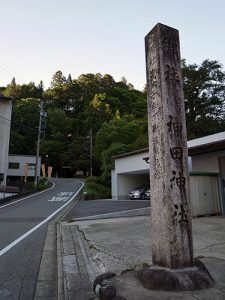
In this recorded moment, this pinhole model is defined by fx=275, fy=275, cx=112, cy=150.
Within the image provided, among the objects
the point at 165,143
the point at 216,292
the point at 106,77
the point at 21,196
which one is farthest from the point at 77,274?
the point at 106,77

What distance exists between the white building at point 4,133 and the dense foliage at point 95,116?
12251 millimetres

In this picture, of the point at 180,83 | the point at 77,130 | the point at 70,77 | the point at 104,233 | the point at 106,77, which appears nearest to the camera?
the point at 180,83

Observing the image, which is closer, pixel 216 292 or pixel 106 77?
pixel 216 292

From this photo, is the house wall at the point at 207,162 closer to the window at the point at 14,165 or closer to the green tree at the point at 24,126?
the window at the point at 14,165

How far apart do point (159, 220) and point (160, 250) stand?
429 millimetres

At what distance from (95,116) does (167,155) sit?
59.9 meters

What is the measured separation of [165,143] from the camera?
13.8 feet

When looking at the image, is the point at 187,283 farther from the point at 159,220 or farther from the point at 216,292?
the point at 159,220

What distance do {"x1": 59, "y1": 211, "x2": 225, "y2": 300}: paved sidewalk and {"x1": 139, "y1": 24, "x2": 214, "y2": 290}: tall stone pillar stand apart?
267mm

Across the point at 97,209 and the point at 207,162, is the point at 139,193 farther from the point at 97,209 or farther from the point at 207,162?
the point at 207,162

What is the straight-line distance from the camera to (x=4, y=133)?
35500mm

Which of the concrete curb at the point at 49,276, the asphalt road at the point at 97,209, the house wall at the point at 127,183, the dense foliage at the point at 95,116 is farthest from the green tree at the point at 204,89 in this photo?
the concrete curb at the point at 49,276

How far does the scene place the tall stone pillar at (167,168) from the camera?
151 inches

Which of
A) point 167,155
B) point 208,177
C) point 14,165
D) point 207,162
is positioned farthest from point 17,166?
point 167,155
